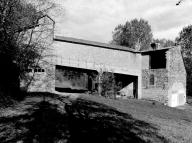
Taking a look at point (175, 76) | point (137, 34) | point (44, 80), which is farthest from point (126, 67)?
point (137, 34)

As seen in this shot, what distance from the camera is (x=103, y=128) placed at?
916cm

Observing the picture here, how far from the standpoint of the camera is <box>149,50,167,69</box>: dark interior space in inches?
1253

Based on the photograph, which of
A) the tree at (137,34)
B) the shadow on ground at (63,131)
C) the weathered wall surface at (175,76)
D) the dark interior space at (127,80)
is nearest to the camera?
the shadow on ground at (63,131)

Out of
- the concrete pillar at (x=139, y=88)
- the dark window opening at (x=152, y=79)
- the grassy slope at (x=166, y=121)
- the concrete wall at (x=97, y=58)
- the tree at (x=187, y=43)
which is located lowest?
the grassy slope at (x=166, y=121)

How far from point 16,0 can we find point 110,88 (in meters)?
14.6

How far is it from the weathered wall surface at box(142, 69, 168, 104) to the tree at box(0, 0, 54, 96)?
613 inches

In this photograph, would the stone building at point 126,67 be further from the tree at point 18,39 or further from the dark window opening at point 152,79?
the tree at point 18,39

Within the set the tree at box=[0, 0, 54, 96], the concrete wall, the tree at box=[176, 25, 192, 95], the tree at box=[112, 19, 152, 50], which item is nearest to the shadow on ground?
the tree at box=[0, 0, 54, 96]

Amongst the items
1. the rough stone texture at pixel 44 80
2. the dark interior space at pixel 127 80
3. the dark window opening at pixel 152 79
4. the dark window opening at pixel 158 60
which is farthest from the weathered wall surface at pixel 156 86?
the rough stone texture at pixel 44 80

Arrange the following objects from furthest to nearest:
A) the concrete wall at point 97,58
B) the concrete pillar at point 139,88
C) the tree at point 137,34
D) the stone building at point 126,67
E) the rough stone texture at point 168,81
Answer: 1. the tree at point 137,34
2. the concrete pillar at point 139,88
3. the rough stone texture at point 168,81
4. the concrete wall at point 97,58
5. the stone building at point 126,67

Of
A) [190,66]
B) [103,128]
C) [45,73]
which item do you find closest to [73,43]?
[45,73]

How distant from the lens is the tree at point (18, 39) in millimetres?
14983

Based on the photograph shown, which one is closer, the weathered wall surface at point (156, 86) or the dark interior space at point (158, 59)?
the weathered wall surface at point (156, 86)

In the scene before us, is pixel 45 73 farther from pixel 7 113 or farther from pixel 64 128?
pixel 64 128
